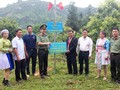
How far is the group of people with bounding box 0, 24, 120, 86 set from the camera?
25.4 feet

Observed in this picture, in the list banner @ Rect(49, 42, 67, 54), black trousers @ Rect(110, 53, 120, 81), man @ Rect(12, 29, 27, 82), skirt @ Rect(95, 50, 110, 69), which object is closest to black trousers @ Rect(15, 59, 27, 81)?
man @ Rect(12, 29, 27, 82)

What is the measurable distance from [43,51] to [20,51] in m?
0.93

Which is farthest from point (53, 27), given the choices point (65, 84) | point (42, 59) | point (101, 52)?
point (65, 84)

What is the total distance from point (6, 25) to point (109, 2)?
14.9m

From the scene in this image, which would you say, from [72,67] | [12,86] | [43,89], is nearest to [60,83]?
[43,89]

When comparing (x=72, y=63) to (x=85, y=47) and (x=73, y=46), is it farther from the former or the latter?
(x=85, y=47)

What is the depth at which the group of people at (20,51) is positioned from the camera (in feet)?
24.9

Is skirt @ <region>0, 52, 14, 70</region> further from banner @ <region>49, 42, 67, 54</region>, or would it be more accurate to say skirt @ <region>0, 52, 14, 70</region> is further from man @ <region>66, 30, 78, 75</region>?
man @ <region>66, 30, 78, 75</region>

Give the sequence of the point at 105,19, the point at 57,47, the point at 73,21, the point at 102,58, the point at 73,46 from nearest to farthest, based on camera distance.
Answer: the point at 102,58, the point at 73,46, the point at 57,47, the point at 105,19, the point at 73,21

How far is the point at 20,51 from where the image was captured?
8.12 m

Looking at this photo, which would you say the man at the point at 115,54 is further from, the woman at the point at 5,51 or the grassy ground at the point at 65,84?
the woman at the point at 5,51

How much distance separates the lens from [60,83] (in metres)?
8.12

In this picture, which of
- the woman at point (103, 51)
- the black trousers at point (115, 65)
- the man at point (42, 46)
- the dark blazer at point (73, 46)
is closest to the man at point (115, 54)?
the black trousers at point (115, 65)

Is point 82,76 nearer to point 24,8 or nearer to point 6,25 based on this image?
point 6,25
